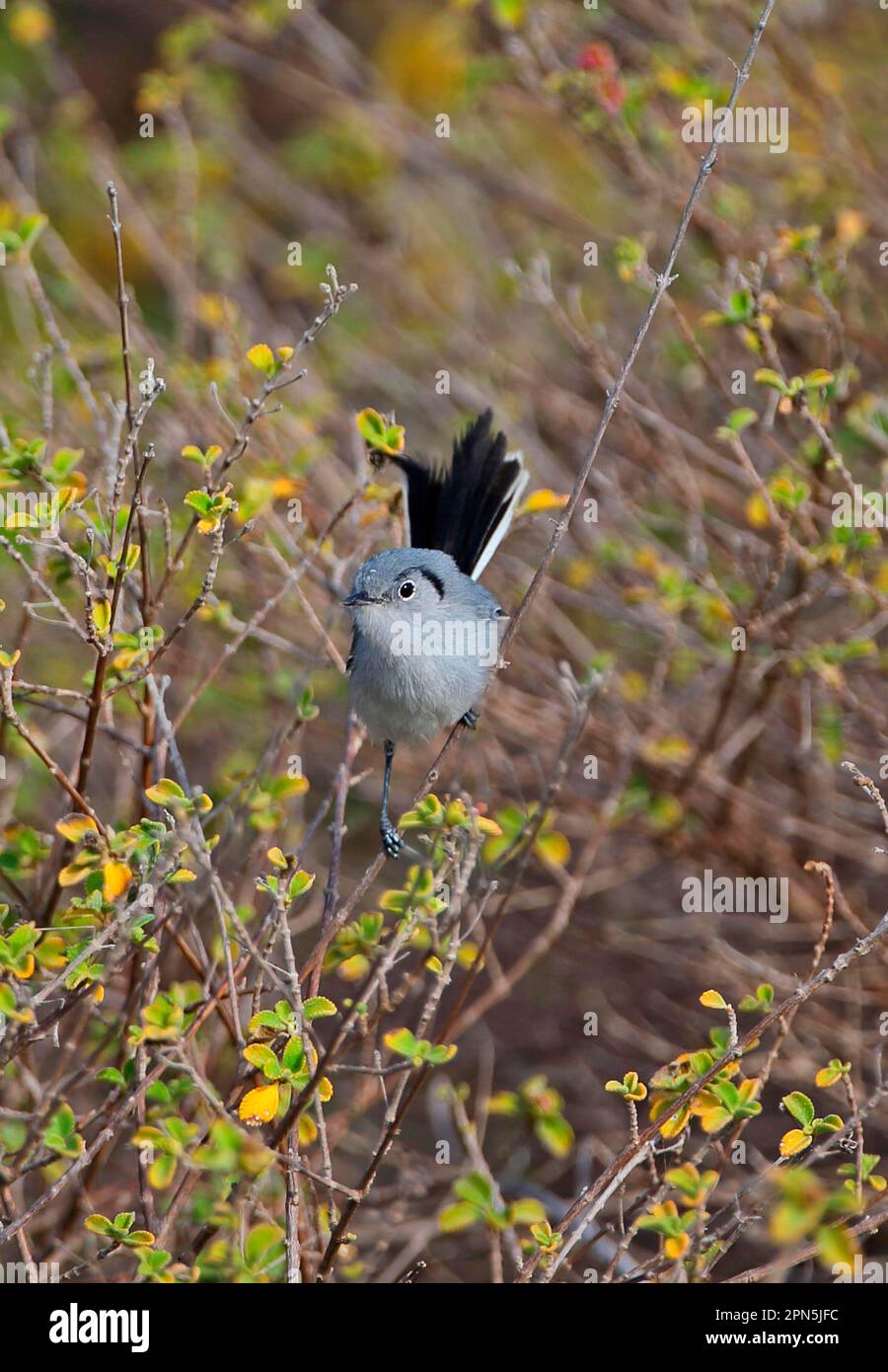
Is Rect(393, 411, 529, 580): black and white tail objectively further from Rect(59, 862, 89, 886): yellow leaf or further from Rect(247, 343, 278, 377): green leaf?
Rect(59, 862, 89, 886): yellow leaf

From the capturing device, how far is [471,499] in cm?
375

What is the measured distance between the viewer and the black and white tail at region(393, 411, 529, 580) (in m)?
3.70

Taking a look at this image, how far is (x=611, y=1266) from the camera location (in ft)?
7.64

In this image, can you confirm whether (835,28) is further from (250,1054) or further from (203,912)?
(250,1054)

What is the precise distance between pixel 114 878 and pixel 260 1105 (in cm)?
47

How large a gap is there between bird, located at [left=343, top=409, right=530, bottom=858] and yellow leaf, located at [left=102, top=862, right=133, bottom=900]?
0.85 m

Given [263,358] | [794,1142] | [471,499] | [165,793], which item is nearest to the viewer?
[794,1142]

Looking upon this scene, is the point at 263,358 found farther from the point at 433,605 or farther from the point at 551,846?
the point at 551,846

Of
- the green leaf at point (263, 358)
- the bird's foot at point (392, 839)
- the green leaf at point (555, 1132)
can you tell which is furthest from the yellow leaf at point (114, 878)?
the green leaf at point (555, 1132)

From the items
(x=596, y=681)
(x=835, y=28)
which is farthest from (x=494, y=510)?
(x=835, y=28)

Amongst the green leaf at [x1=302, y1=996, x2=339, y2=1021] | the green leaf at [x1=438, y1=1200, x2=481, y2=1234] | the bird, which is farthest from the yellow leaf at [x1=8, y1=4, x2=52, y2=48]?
the green leaf at [x1=438, y1=1200, x2=481, y2=1234]

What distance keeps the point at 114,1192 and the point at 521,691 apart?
7.76ft

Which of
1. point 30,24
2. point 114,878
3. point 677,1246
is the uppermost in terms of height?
point 30,24

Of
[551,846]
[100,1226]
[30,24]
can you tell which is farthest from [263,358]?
[30,24]
